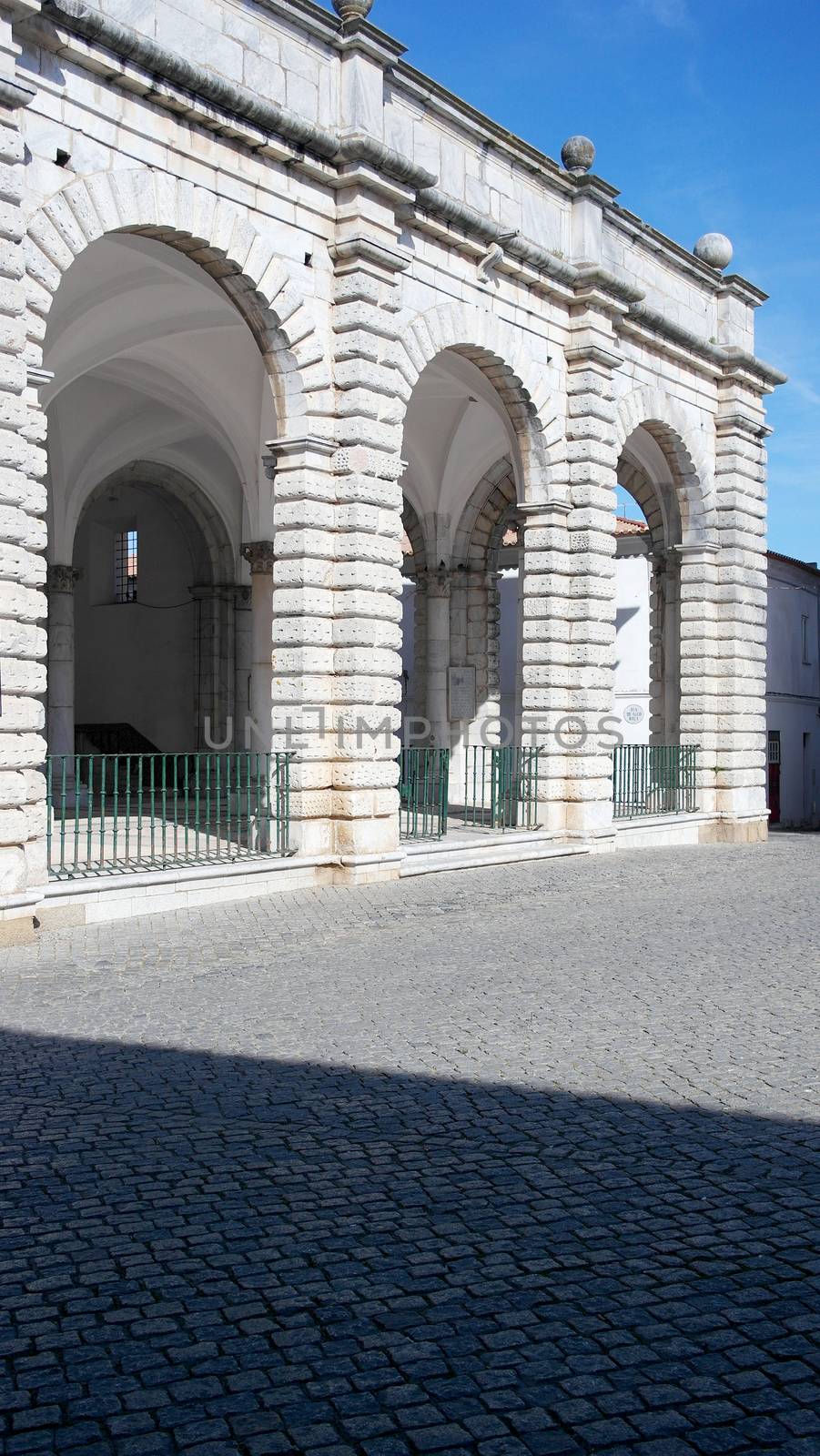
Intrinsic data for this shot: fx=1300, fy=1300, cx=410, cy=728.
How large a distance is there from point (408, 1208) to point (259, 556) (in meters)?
16.4

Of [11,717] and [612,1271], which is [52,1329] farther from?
[11,717]

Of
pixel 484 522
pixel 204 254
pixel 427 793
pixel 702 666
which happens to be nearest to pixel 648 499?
pixel 702 666

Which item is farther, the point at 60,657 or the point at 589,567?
the point at 60,657

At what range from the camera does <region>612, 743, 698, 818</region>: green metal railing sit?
18547 millimetres

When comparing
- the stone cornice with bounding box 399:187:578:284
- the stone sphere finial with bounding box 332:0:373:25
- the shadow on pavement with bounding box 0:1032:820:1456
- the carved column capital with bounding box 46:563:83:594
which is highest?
the stone sphere finial with bounding box 332:0:373:25

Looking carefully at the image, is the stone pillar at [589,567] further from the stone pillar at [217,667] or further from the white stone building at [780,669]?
the white stone building at [780,669]

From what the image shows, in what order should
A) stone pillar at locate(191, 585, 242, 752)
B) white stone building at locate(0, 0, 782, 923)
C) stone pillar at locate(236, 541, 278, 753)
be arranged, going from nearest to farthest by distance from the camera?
white stone building at locate(0, 0, 782, 923), stone pillar at locate(236, 541, 278, 753), stone pillar at locate(191, 585, 242, 752)

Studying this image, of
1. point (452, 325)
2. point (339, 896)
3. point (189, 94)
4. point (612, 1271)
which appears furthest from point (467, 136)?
point (612, 1271)

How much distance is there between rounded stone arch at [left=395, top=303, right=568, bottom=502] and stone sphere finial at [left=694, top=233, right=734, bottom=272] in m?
5.22

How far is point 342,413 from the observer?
12.7 m

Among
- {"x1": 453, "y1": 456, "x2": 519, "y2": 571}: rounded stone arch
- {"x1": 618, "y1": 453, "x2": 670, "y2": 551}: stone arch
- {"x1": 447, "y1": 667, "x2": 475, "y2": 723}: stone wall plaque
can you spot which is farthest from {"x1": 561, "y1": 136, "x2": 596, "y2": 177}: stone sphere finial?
{"x1": 447, "y1": 667, "x2": 475, "y2": 723}: stone wall plaque

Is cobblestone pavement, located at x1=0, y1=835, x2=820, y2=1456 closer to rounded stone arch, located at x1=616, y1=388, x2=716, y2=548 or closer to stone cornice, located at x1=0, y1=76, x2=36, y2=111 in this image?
stone cornice, located at x1=0, y1=76, x2=36, y2=111

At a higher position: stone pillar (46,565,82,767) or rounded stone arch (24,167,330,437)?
rounded stone arch (24,167,330,437)

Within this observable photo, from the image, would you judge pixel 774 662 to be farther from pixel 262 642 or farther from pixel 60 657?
pixel 60 657
